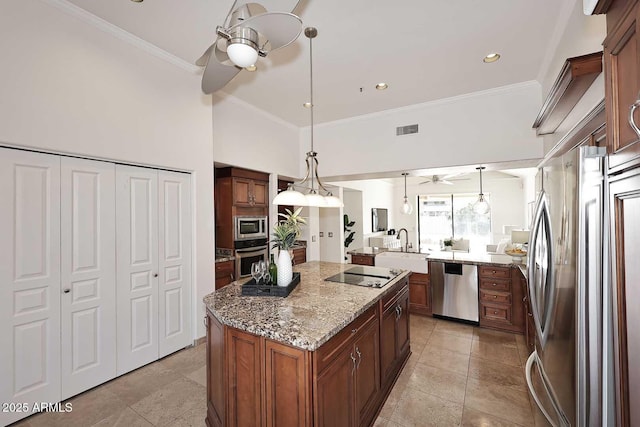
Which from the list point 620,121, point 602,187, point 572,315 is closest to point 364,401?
point 572,315

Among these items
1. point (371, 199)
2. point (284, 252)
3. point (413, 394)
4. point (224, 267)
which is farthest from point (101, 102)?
point (371, 199)

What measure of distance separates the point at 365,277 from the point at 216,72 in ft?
6.97

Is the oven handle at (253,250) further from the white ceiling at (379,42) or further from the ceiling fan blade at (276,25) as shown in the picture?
the ceiling fan blade at (276,25)

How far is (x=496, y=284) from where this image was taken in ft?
11.6

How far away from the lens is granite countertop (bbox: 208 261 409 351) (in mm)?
1382

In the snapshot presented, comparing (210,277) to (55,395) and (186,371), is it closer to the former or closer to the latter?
(186,371)

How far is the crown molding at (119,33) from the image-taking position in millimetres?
2166

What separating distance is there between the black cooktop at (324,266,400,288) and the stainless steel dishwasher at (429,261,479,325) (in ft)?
4.60

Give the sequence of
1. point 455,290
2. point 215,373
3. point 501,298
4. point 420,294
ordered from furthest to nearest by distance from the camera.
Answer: point 420,294 → point 455,290 → point 501,298 → point 215,373

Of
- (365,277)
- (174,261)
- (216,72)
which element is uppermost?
(216,72)

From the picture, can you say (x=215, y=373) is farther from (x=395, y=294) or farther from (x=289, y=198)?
(x=395, y=294)

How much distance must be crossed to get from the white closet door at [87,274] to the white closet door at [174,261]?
0.44m

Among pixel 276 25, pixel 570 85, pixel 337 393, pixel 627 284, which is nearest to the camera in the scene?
pixel 627 284

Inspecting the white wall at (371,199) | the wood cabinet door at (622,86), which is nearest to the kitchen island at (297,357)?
the wood cabinet door at (622,86)
